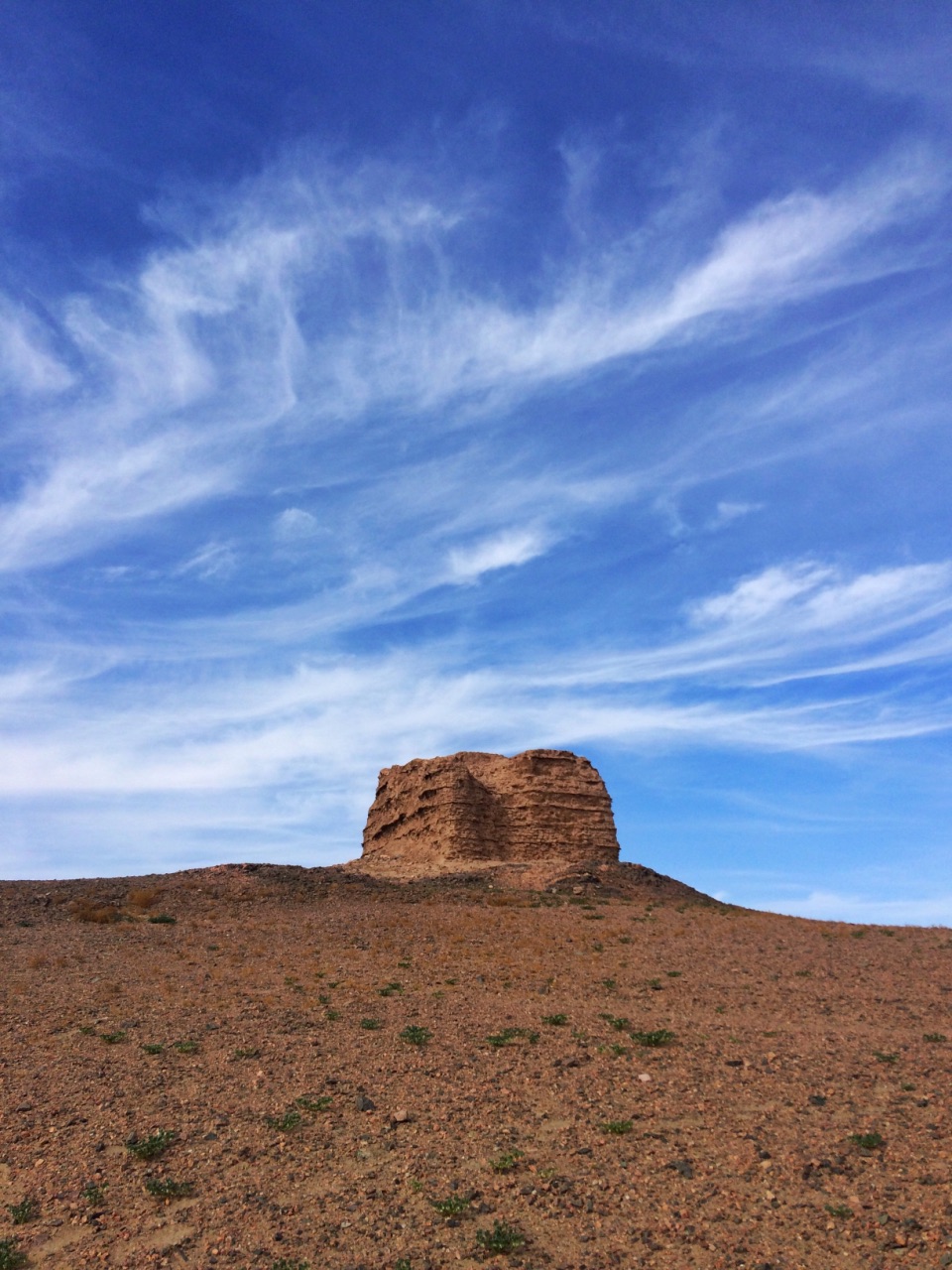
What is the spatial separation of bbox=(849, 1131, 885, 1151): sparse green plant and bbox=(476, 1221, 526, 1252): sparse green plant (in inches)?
172

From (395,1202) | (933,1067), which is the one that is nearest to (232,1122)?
(395,1202)

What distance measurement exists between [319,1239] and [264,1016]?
7.12 metres

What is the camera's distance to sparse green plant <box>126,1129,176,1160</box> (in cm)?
930

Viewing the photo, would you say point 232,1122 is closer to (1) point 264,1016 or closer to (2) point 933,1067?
(1) point 264,1016

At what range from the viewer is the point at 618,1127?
Result: 10125 mm

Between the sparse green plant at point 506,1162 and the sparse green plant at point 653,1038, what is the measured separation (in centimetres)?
460

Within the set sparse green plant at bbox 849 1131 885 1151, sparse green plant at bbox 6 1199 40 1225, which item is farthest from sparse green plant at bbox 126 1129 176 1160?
sparse green plant at bbox 849 1131 885 1151

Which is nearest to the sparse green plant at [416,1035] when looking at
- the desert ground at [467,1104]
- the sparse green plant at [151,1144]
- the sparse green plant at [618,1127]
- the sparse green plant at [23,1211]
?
the desert ground at [467,1104]

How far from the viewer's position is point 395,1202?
8.45m

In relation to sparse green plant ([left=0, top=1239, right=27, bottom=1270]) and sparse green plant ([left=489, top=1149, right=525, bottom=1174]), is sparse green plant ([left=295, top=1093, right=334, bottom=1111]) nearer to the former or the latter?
sparse green plant ([left=489, top=1149, right=525, bottom=1174])

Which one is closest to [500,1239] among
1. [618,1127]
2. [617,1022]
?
[618,1127]

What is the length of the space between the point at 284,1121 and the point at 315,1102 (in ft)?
2.32

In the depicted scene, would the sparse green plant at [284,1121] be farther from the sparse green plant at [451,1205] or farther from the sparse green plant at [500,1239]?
the sparse green plant at [500,1239]

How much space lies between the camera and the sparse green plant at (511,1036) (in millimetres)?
13258
